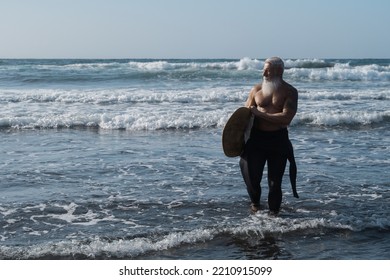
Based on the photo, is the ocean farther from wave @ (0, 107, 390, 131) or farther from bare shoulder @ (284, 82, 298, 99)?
bare shoulder @ (284, 82, 298, 99)

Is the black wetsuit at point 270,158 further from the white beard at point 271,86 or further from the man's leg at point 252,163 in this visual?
the white beard at point 271,86

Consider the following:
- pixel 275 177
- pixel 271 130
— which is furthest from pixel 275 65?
pixel 275 177

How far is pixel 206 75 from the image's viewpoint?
1300 inches

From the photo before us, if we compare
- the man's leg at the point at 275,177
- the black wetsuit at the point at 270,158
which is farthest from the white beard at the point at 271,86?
the man's leg at the point at 275,177

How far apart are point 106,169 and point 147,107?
349 inches

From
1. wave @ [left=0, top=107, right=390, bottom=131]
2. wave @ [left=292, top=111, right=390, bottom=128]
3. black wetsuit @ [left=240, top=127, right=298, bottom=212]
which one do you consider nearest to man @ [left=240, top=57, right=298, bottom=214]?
black wetsuit @ [left=240, top=127, right=298, bottom=212]

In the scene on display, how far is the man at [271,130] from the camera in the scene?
620 centimetres

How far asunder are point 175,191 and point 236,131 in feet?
5.46

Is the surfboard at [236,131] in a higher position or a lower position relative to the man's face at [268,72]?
lower

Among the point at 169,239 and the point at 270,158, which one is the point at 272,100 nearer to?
the point at 270,158

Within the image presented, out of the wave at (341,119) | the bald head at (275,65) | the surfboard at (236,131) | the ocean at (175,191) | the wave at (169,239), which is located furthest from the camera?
the wave at (341,119)

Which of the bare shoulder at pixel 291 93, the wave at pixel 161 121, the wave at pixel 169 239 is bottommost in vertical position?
the wave at pixel 169 239

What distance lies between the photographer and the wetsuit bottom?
6398 mm

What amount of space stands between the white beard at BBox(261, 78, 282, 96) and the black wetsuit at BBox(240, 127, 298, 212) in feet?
1.44
